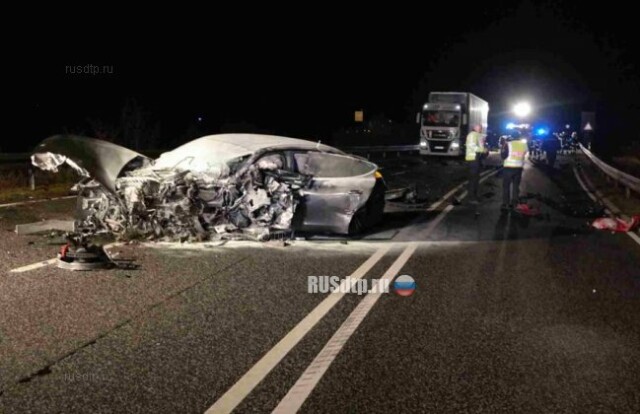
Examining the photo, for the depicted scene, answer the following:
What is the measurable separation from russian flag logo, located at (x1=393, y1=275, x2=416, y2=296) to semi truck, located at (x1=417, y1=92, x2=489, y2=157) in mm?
26265

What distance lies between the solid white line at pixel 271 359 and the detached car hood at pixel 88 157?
161 inches

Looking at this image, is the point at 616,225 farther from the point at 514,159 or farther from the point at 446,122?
the point at 446,122

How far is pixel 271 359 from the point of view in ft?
15.8

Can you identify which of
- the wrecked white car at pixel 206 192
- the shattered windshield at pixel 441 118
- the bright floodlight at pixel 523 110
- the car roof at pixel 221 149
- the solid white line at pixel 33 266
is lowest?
the solid white line at pixel 33 266

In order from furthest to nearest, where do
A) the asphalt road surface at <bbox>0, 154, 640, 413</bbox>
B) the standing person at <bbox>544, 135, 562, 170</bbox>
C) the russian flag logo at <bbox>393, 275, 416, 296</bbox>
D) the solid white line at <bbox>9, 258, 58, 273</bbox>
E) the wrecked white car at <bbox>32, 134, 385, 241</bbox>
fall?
1. the standing person at <bbox>544, 135, 562, 170</bbox>
2. the wrecked white car at <bbox>32, 134, 385, 241</bbox>
3. the solid white line at <bbox>9, 258, 58, 273</bbox>
4. the russian flag logo at <bbox>393, 275, 416, 296</bbox>
5. the asphalt road surface at <bbox>0, 154, 640, 413</bbox>

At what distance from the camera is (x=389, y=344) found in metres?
5.22

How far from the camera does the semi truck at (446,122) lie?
33062mm

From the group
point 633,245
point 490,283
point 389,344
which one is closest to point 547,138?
point 633,245

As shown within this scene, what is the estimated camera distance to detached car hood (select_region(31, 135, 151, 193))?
9.38 m

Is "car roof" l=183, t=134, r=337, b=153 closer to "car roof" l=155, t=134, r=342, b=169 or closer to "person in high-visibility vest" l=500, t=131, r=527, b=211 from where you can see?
"car roof" l=155, t=134, r=342, b=169

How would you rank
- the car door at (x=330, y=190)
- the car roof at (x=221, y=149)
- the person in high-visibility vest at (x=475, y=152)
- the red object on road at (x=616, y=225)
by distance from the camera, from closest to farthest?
the car roof at (x=221, y=149), the car door at (x=330, y=190), the red object on road at (x=616, y=225), the person in high-visibility vest at (x=475, y=152)

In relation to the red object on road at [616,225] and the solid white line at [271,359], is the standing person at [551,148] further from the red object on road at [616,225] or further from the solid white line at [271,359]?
the solid white line at [271,359]

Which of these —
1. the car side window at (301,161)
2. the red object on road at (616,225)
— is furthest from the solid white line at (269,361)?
the red object on road at (616,225)

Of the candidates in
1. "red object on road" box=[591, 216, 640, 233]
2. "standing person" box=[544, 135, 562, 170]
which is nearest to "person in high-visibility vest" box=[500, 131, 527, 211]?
"red object on road" box=[591, 216, 640, 233]
